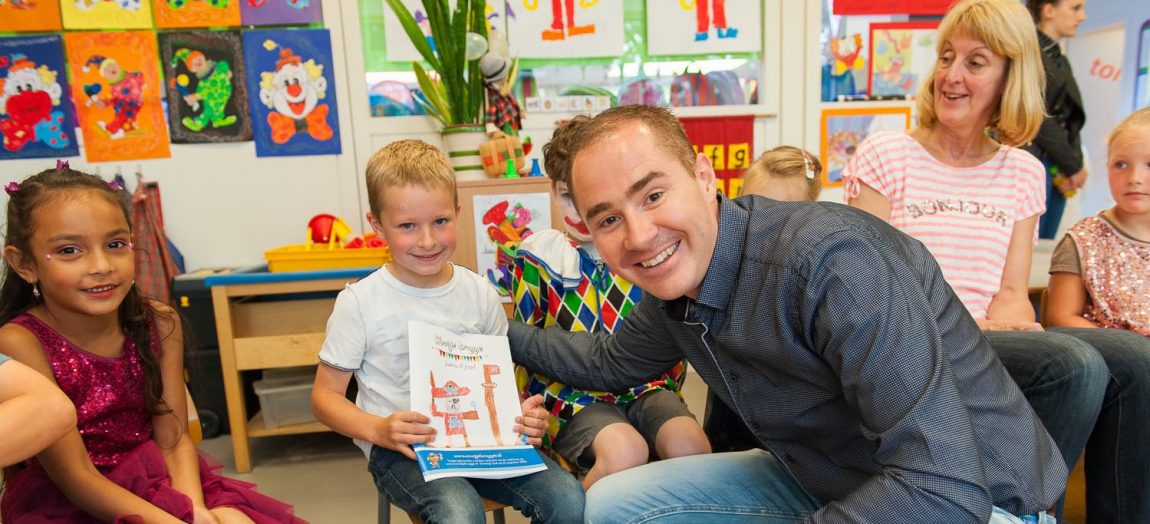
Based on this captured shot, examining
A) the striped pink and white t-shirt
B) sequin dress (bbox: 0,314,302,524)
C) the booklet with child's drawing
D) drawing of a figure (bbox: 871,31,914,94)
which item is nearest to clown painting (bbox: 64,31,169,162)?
sequin dress (bbox: 0,314,302,524)

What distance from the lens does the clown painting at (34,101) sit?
2850 millimetres

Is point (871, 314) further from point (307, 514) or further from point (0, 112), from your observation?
point (0, 112)

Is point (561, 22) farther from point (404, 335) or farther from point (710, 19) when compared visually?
point (404, 335)

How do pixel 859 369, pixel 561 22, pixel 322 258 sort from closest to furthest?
1. pixel 859 369
2. pixel 322 258
3. pixel 561 22

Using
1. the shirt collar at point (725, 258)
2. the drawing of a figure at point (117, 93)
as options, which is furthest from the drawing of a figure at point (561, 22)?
the shirt collar at point (725, 258)

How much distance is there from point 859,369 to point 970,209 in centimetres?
107

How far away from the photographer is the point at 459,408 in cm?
141

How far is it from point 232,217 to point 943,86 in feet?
9.50

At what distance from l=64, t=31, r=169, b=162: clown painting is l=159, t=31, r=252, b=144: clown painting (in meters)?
0.06

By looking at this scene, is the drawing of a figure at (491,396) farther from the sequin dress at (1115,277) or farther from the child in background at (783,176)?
the sequin dress at (1115,277)

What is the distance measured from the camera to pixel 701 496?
1.33m

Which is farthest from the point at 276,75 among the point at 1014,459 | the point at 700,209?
the point at 1014,459

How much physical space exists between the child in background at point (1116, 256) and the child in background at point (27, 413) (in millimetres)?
2240

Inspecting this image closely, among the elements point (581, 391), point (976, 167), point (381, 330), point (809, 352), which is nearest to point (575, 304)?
point (581, 391)
